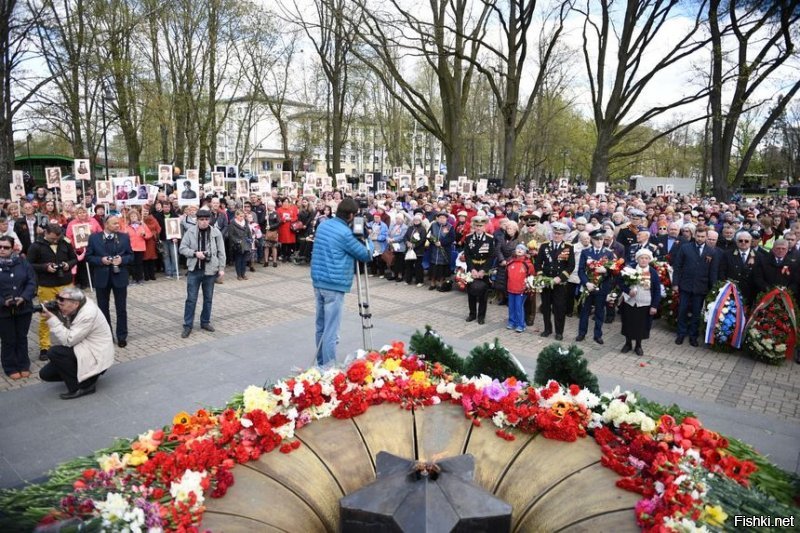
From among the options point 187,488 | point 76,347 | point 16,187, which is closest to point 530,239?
point 76,347

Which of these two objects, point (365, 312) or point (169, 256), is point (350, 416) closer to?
Answer: point (365, 312)

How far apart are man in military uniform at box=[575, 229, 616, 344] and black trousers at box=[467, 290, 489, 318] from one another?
190 centimetres

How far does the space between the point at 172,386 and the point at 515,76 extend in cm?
2027

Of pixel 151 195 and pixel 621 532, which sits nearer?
pixel 621 532

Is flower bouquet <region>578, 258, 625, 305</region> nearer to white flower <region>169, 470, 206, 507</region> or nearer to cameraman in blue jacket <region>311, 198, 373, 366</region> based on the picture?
cameraman in blue jacket <region>311, 198, 373, 366</region>

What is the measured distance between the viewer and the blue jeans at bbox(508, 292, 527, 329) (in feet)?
32.4

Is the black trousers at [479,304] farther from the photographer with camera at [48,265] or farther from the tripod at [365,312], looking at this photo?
the photographer with camera at [48,265]

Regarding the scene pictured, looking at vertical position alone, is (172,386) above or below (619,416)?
below

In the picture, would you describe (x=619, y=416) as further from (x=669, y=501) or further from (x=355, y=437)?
(x=355, y=437)

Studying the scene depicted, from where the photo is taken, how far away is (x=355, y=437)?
384 cm

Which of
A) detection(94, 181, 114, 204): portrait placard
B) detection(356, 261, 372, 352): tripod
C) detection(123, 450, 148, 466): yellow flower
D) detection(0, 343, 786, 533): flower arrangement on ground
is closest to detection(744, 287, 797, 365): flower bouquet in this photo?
detection(0, 343, 786, 533): flower arrangement on ground

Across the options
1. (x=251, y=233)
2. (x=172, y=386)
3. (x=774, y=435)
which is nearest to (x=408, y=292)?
(x=251, y=233)

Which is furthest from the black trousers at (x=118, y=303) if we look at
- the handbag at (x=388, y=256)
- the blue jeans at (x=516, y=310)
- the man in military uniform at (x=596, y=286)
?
the man in military uniform at (x=596, y=286)

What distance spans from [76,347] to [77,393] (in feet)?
2.00
